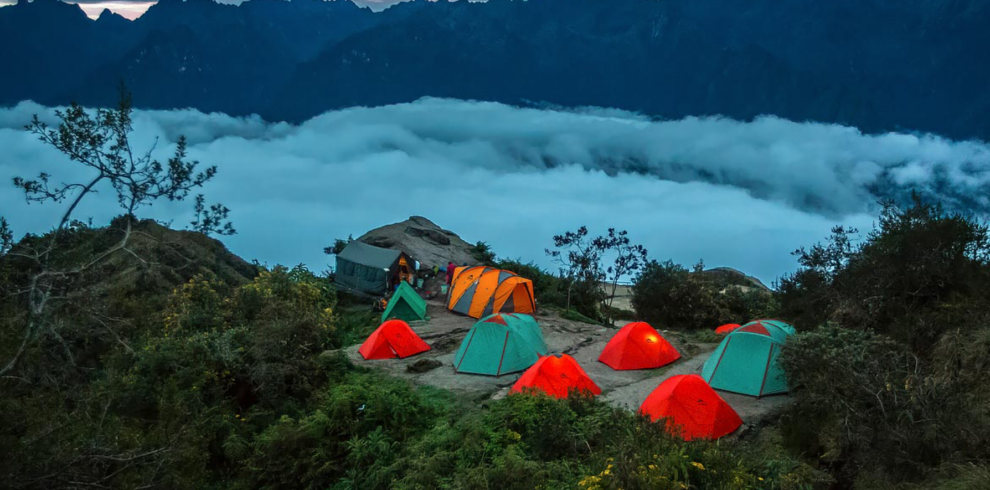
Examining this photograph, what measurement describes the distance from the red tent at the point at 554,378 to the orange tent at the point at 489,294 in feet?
27.7

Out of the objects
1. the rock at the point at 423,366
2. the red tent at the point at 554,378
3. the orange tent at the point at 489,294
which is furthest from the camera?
the orange tent at the point at 489,294

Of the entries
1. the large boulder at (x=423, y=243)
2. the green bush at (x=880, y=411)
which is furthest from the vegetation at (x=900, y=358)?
the large boulder at (x=423, y=243)

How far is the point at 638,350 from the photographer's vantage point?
16734 millimetres

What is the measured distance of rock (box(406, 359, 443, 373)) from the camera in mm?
16875

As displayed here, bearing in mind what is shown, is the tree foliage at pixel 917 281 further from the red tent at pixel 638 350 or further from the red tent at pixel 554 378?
the red tent at pixel 554 378

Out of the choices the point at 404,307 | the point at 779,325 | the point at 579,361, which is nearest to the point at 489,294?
the point at 404,307

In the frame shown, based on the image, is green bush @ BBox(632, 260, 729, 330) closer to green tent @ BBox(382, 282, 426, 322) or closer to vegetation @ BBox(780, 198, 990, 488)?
vegetation @ BBox(780, 198, 990, 488)

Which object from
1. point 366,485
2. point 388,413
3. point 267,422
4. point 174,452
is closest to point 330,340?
point 267,422

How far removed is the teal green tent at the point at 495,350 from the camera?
639 inches

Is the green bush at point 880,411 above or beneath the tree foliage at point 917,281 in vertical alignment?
beneath

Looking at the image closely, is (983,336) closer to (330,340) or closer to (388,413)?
(388,413)

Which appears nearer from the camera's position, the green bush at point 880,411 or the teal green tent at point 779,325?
the green bush at point 880,411

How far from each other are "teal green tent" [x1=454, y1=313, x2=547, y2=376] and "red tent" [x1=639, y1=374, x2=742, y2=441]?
15.6ft

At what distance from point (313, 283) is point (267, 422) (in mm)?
9185
